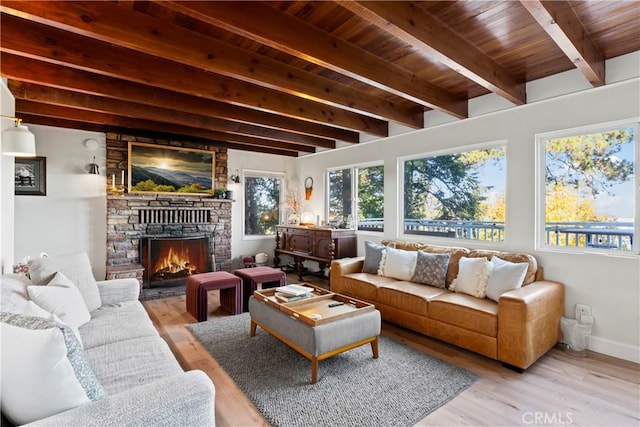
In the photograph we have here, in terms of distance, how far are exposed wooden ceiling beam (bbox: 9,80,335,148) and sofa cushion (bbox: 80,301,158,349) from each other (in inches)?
88.9

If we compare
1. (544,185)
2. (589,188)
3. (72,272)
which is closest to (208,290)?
(72,272)

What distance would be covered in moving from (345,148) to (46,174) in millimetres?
4444

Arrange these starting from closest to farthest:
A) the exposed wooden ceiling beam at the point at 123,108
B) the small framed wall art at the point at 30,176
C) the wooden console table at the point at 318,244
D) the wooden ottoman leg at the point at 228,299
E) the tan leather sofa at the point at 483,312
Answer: the tan leather sofa at the point at 483,312 < the exposed wooden ceiling beam at the point at 123,108 < the wooden ottoman leg at the point at 228,299 < the small framed wall art at the point at 30,176 < the wooden console table at the point at 318,244

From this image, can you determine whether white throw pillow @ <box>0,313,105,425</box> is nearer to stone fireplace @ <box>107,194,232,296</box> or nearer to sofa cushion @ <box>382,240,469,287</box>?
sofa cushion @ <box>382,240,469,287</box>

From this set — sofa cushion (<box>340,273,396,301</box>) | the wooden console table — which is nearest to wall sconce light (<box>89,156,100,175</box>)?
the wooden console table

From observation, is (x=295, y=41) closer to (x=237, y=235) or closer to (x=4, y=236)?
(x=4, y=236)

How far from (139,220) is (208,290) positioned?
6.73ft

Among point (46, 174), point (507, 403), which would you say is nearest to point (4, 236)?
point (46, 174)

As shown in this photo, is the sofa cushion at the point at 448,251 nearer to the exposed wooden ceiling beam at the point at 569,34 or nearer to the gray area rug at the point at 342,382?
the gray area rug at the point at 342,382

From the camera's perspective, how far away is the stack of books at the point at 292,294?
9.93 ft

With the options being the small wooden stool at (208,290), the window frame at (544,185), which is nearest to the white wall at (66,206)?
the small wooden stool at (208,290)

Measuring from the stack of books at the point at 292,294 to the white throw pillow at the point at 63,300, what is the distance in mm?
1528

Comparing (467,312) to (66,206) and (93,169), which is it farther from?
(66,206)

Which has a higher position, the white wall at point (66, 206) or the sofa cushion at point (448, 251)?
the white wall at point (66, 206)
